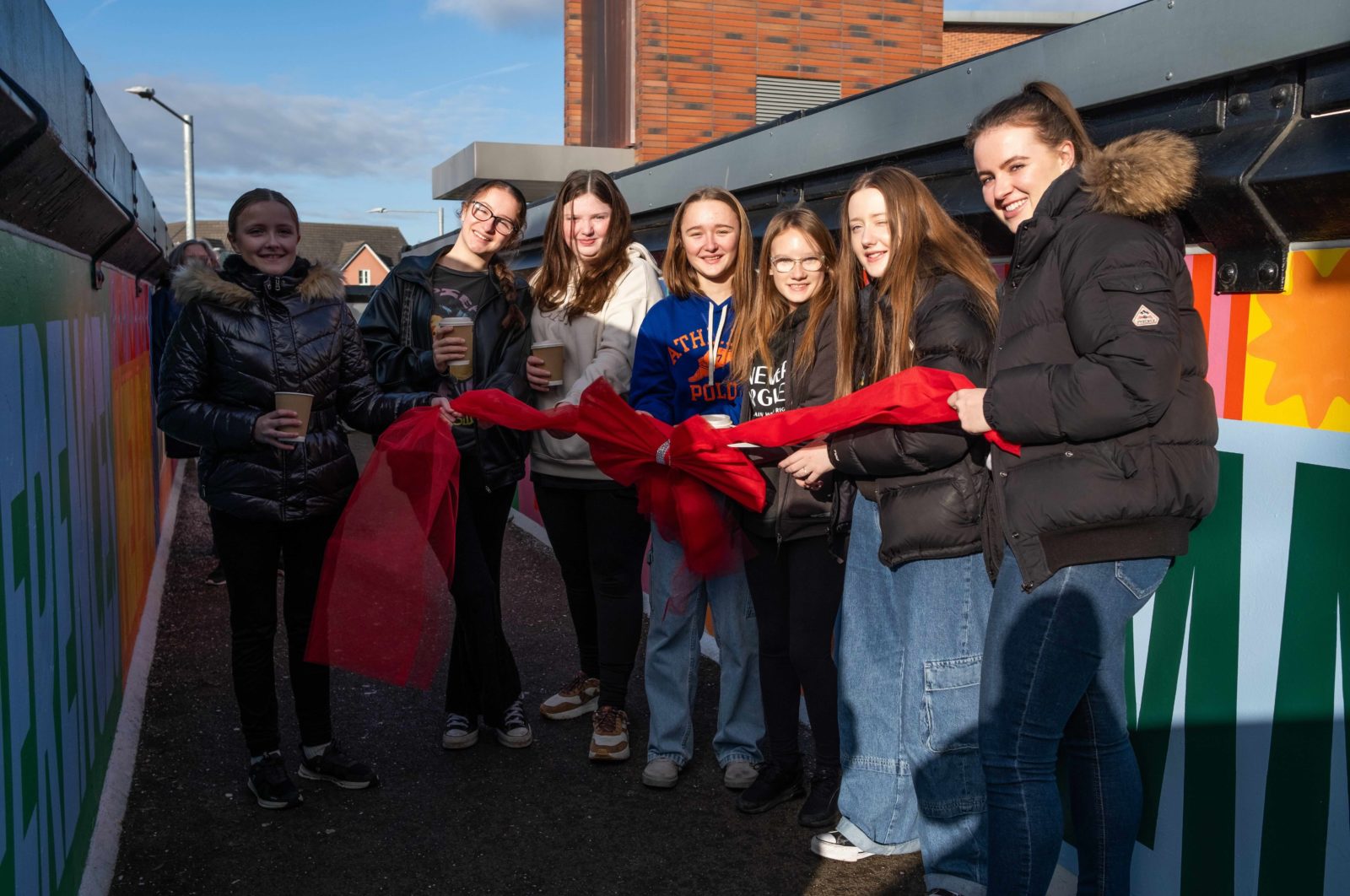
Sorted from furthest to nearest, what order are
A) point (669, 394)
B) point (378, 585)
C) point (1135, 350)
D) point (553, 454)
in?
point (553, 454) < point (669, 394) < point (378, 585) < point (1135, 350)

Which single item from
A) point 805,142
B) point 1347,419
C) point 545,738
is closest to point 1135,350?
point 1347,419

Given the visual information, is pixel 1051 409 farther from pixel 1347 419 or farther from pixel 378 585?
pixel 378 585

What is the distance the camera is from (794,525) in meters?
3.75

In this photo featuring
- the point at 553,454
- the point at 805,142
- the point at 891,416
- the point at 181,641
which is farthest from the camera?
the point at 181,641

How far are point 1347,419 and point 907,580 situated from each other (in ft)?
3.99

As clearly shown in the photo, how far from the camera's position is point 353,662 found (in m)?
4.04

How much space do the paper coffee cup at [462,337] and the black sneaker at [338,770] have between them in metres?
1.52

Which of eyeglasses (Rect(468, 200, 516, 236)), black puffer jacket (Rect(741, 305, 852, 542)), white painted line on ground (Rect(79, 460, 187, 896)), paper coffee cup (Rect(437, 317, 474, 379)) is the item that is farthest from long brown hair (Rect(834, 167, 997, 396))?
white painted line on ground (Rect(79, 460, 187, 896))

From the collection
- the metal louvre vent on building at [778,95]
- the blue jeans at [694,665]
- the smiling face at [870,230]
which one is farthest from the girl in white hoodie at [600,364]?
the metal louvre vent on building at [778,95]

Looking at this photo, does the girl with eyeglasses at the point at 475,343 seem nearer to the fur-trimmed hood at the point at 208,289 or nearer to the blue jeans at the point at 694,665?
the fur-trimmed hood at the point at 208,289

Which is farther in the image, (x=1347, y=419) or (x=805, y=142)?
(x=805, y=142)

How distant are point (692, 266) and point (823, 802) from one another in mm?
1959

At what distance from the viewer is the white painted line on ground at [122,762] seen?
11.6 ft

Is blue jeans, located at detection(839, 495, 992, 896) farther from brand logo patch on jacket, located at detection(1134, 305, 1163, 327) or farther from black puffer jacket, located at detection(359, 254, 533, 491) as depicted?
black puffer jacket, located at detection(359, 254, 533, 491)
